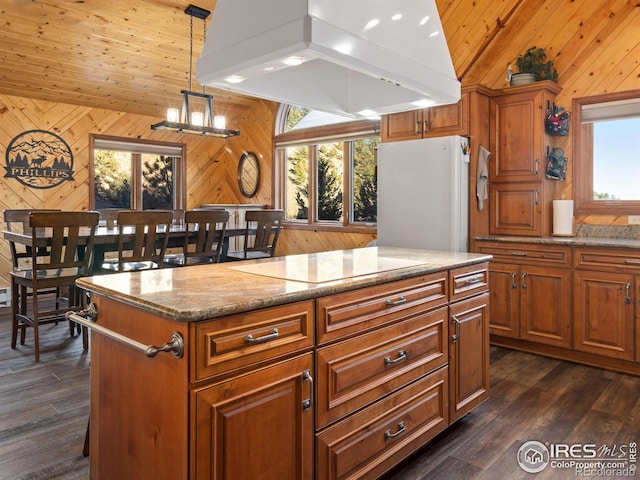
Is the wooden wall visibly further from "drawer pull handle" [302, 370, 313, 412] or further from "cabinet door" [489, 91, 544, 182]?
"drawer pull handle" [302, 370, 313, 412]

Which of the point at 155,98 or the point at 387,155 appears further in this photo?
the point at 155,98

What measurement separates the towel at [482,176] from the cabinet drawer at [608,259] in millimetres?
897

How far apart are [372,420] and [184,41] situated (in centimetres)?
A: 464

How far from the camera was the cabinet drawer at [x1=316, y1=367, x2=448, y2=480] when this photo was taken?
1679 millimetres

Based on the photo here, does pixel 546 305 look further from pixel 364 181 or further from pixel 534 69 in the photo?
pixel 364 181

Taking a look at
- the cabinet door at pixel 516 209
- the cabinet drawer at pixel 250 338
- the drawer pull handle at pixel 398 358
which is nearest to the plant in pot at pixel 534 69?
the cabinet door at pixel 516 209

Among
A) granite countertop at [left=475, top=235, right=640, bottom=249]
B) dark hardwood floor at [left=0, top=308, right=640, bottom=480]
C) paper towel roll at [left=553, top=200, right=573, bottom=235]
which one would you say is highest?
paper towel roll at [left=553, top=200, right=573, bottom=235]

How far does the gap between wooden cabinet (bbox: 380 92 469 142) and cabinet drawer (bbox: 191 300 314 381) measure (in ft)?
9.62

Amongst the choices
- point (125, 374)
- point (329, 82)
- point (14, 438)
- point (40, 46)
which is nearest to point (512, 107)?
point (329, 82)

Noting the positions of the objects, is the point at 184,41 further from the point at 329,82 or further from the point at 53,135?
the point at 329,82

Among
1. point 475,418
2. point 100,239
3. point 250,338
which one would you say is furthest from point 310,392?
point 100,239

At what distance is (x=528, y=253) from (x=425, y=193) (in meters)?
0.94

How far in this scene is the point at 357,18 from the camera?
1758 millimetres

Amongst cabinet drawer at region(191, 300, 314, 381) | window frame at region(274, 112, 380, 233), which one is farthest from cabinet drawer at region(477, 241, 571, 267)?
cabinet drawer at region(191, 300, 314, 381)
